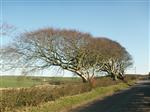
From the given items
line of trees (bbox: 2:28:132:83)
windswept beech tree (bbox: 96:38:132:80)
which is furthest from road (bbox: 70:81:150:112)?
windswept beech tree (bbox: 96:38:132:80)

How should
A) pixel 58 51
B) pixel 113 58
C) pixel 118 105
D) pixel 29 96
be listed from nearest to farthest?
pixel 29 96 < pixel 118 105 < pixel 58 51 < pixel 113 58

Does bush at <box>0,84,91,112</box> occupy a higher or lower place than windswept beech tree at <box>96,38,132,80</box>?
lower

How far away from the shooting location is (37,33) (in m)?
49.1

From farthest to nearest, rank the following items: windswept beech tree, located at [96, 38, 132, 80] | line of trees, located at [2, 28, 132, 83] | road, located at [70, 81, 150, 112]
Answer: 1. windswept beech tree, located at [96, 38, 132, 80]
2. line of trees, located at [2, 28, 132, 83]
3. road, located at [70, 81, 150, 112]

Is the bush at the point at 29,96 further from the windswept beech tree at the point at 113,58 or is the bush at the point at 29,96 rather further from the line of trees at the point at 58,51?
the windswept beech tree at the point at 113,58

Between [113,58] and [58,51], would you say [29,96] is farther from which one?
[113,58]

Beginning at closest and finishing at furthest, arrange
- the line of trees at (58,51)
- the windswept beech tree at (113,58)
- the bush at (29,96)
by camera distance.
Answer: the bush at (29,96), the line of trees at (58,51), the windswept beech tree at (113,58)

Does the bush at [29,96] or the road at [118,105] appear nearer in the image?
the bush at [29,96]

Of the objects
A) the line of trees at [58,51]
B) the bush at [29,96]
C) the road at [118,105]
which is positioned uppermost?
the line of trees at [58,51]

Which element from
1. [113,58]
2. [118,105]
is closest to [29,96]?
[118,105]

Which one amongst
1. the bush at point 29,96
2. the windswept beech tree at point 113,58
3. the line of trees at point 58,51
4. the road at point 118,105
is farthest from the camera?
the windswept beech tree at point 113,58

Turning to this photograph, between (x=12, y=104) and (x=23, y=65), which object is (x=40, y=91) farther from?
(x=23, y=65)

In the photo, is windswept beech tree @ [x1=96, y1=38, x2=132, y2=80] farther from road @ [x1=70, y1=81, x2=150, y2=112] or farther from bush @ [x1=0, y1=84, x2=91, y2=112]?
bush @ [x1=0, y1=84, x2=91, y2=112]

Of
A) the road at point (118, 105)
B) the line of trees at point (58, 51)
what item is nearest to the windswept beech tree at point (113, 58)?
the line of trees at point (58, 51)
